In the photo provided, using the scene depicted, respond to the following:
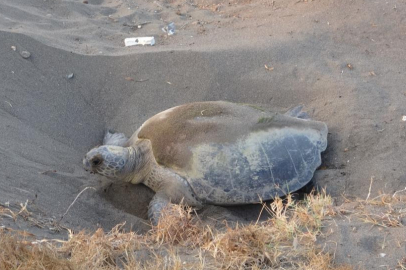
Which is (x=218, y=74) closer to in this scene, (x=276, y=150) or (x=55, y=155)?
(x=276, y=150)

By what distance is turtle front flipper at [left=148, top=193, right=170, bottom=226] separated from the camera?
10.9ft

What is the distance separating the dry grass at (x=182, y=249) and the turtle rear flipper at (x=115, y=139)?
1.65 meters

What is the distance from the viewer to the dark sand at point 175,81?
3529 mm

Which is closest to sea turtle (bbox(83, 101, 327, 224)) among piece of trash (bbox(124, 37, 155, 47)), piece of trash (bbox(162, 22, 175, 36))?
piece of trash (bbox(124, 37, 155, 47))

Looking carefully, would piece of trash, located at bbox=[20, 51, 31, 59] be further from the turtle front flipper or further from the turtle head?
the turtle front flipper

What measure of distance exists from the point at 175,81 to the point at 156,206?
148cm

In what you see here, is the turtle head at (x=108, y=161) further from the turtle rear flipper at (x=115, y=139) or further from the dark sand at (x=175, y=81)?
the turtle rear flipper at (x=115, y=139)

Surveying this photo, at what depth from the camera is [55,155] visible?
12.4 feet

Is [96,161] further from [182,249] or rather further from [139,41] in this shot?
[139,41]

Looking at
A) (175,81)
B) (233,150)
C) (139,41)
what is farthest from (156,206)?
(139,41)

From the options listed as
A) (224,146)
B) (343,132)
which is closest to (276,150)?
(224,146)

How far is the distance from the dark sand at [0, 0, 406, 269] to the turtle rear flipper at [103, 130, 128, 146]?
0.32 ft

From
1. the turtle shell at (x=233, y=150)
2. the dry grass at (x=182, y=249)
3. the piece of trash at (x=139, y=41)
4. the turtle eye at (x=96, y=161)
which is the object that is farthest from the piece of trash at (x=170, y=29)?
the dry grass at (x=182, y=249)

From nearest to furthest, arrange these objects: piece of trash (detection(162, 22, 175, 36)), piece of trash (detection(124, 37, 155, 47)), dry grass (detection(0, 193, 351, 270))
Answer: dry grass (detection(0, 193, 351, 270)), piece of trash (detection(124, 37, 155, 47)), piece of trash (detection(162, 22, 175, 36))
